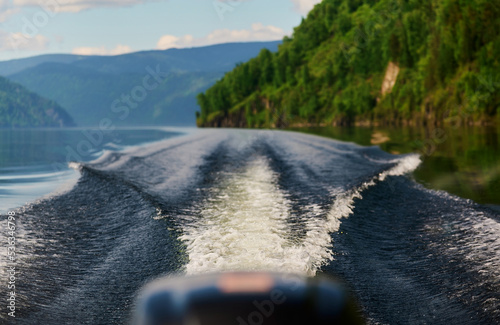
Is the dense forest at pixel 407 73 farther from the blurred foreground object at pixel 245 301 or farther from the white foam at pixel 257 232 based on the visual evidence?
the blurred foreground object at pixel 245 301

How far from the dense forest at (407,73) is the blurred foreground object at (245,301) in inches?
2930

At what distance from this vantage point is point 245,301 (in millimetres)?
8656

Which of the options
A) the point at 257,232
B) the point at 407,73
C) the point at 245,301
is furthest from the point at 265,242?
the point at 407,73

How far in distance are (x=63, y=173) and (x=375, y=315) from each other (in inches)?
1011

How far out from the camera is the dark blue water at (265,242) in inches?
385

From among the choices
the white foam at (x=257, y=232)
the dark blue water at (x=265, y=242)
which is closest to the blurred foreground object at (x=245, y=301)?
the dark blue water at (x=265, y=242)

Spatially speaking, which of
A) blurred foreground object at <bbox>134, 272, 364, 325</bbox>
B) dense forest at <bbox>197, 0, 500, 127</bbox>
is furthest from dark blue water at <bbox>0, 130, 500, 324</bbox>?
dense forest at <bbox>197, 0, 500, 127</bbox>

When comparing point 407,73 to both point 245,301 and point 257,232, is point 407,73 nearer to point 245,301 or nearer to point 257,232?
point 257,232

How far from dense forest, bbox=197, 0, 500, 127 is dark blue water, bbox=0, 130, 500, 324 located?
62.9 m

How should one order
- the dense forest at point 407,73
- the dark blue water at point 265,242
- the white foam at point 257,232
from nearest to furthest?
the dark blue water at point 265,242 → the white foam at point 257,232 → the dense forest at point 407,73

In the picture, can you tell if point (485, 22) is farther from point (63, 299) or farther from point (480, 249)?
point (63, 299)

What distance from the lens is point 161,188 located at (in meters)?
22.2

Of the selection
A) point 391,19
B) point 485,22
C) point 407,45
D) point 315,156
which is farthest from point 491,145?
point 391,19

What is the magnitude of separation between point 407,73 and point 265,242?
12579cm
